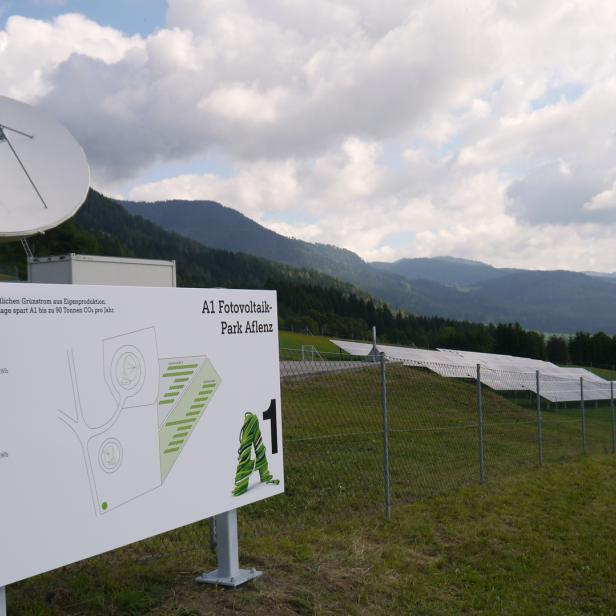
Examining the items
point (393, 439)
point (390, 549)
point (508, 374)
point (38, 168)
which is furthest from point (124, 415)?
point (508, 374)

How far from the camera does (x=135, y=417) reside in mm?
4344

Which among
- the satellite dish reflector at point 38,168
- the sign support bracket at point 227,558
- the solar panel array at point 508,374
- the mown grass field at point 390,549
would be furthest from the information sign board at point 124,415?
the solar panel array at point 508,374

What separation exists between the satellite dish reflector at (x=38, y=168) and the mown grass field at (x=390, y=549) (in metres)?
4.02

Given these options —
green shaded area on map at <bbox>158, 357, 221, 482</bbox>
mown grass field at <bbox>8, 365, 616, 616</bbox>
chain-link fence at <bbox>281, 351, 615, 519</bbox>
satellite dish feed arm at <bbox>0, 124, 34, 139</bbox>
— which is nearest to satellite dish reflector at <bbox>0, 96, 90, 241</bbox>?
satellite dish feed arm at <bbox>0, 124, 34, 139</bbox>

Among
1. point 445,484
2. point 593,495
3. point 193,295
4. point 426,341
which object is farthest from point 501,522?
point 426,341

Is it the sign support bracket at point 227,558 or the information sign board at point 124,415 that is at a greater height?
the information sign board at point 124,415

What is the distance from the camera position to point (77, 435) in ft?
12.8

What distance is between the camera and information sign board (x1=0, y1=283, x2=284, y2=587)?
3.57 meters

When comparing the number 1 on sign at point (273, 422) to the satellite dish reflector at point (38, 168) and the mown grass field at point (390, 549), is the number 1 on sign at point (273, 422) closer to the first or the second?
the mown grass field at point (390, 549)

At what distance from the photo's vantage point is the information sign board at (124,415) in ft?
11.7

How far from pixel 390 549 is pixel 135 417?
12.4 ft

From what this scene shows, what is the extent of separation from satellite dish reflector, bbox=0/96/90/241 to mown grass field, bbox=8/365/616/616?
4024 mm

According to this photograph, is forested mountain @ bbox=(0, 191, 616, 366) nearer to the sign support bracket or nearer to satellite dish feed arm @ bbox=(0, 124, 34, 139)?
satellite dish feed arm @ bbox=(0, 124, 34, 139)

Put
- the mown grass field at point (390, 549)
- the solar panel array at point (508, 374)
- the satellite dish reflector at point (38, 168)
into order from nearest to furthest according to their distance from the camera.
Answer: the mown grass field at point (390, 549)
the satellite dish reflector at point (38, 168)
the solar panel array at point (508, 374)
